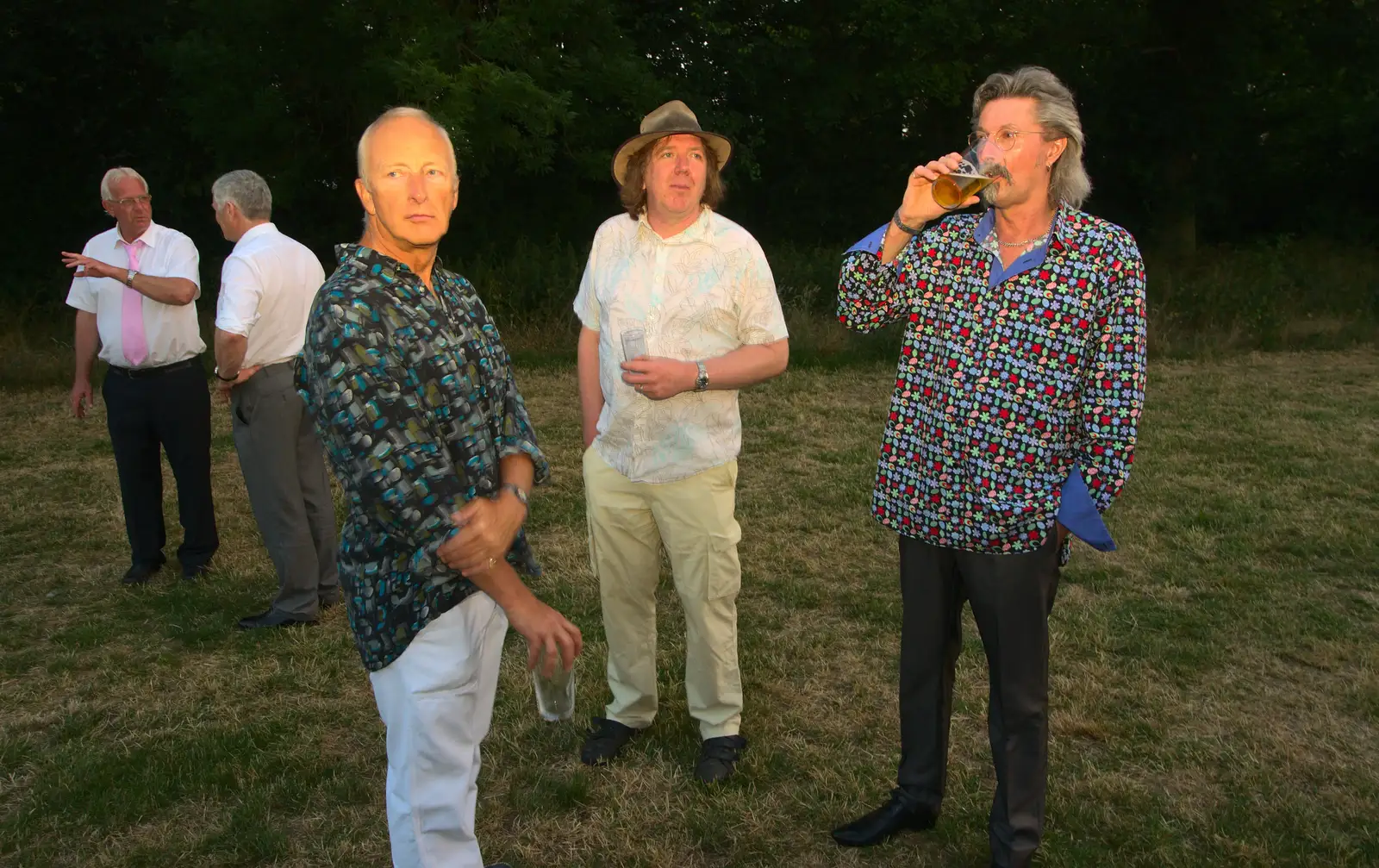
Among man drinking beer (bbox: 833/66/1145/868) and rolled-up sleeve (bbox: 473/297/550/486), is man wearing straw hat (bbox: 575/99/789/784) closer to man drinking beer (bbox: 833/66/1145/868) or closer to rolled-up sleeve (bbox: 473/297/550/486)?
man drinking beer (bbox: 833/66/1145/868)

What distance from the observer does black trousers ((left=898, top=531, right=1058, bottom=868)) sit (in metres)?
2.85

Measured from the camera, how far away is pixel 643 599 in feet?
12.2

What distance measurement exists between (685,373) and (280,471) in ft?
8.38

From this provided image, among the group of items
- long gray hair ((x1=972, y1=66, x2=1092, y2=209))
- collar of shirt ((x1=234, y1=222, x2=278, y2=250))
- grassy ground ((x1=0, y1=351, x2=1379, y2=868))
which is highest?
long gray hair ((x1=972, y1=66, x2=1092, y2=209))

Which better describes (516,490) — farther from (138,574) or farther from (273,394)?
(138,574)

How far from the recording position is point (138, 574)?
567cm

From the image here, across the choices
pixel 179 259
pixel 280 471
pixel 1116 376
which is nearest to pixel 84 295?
pixel 179 259

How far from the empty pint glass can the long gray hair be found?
0.44ft

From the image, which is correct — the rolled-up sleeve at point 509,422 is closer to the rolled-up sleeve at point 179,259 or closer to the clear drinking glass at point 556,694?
the clear drinking glass at point 556,694

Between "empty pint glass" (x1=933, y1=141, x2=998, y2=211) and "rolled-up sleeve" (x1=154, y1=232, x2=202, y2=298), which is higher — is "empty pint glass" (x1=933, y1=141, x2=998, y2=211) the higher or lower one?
the higher one

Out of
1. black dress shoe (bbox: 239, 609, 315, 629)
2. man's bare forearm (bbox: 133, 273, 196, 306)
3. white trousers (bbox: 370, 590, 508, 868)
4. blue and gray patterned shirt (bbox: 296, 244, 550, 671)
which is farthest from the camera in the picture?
man's bare forearm (bbox: 133, 273, 196, 306)

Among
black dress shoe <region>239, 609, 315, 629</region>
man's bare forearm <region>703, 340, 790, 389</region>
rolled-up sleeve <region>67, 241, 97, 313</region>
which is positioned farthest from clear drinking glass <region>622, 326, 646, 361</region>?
rolled-up sleeve <region>67, 241, 97, 313</region>

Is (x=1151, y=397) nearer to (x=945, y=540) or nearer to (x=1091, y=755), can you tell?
(x=1091, y=755)

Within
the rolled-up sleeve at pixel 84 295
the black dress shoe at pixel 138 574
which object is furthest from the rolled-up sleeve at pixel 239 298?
the black dress shoe at pixel 138 574
